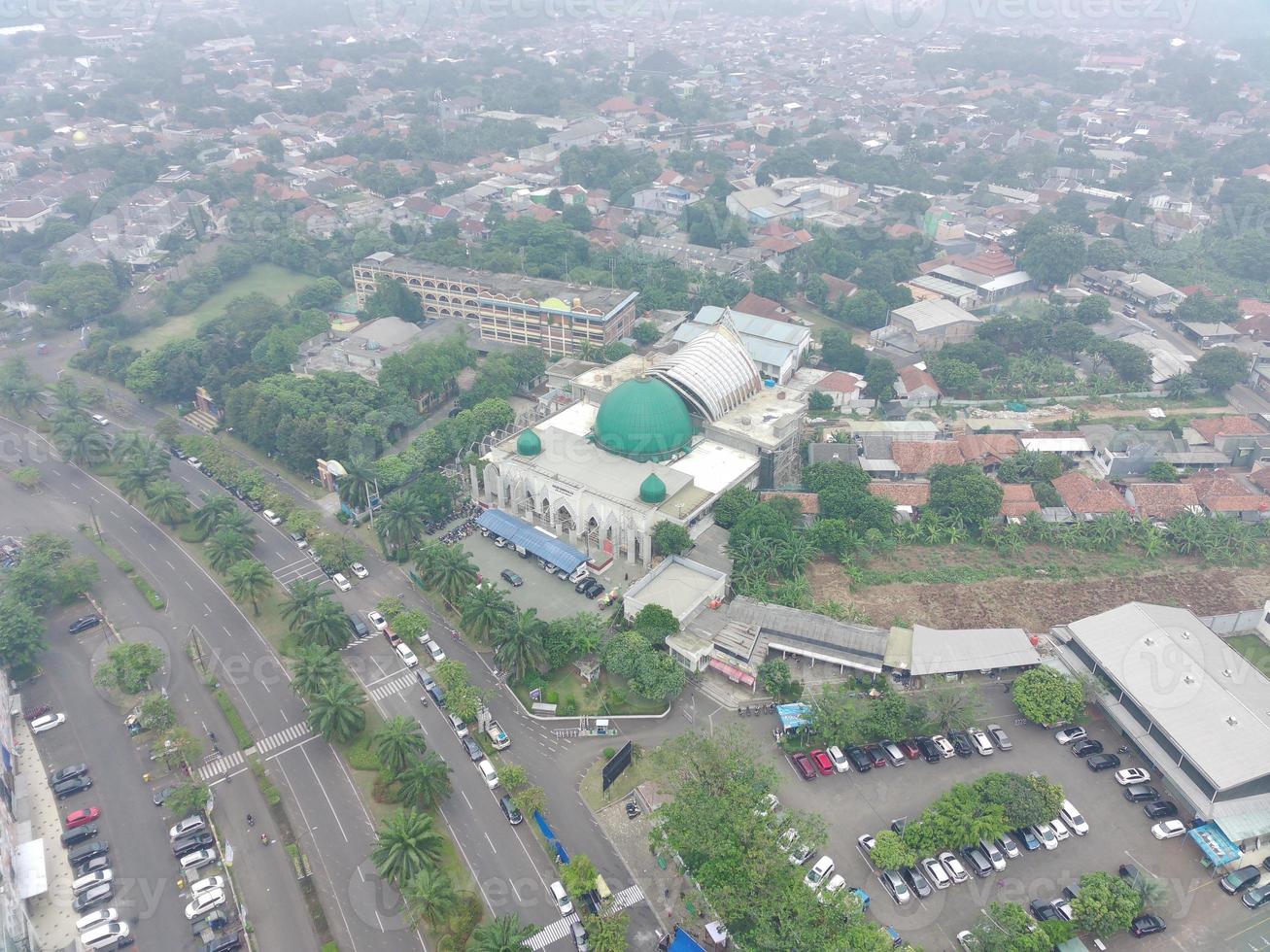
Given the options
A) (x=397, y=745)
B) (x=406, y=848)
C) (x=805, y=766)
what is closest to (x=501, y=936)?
(x=406, y=848)

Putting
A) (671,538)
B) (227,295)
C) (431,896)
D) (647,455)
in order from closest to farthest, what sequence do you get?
(431,896), (671,538), (647,455), (227,295)

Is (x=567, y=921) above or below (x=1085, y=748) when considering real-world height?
below

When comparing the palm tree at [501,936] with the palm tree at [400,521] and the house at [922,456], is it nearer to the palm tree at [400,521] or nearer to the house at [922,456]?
the palm tree at [400,521]

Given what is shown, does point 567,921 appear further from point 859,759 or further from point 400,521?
point 400,521

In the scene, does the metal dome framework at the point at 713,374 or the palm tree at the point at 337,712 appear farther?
the metal dome framework at the point at 713,374

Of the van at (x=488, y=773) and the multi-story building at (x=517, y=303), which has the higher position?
the multi-story building at (x=517, y=303)

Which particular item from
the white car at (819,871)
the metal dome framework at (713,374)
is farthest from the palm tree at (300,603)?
the white car at (819,871)
